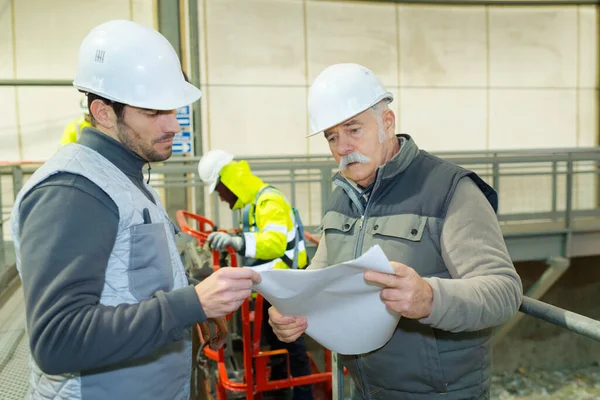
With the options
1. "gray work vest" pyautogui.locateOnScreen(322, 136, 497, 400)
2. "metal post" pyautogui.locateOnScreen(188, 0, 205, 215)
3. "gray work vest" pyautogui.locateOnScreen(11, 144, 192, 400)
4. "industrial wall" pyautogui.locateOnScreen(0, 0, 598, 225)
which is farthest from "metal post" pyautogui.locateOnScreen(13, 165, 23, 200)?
"gray work vest" pyautogui.locateOnScreen(322, 136, 497, 400)

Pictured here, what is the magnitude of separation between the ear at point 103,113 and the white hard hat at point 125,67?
42mm

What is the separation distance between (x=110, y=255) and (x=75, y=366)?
0.28m

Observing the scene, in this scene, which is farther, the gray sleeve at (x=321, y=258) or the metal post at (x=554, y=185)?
the metal post at (x=554, y=185)

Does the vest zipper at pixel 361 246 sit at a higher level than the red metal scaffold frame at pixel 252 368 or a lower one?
higher

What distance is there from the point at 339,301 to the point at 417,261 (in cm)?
31

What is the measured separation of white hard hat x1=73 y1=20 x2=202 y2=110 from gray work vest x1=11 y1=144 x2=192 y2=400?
0.18 metres

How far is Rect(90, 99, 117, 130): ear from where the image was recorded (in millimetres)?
1406

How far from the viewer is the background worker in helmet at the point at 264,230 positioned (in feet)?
A: 11.0

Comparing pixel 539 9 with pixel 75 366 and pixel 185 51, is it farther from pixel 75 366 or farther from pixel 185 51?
pixel 75 366

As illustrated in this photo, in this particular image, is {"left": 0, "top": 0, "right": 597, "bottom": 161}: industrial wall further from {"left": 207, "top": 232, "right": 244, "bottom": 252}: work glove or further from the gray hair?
the gray hair

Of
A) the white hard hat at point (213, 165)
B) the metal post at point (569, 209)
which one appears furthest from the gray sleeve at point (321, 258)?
the metal post at point (569, 209)

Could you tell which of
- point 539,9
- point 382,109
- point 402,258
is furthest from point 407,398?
point 539,9

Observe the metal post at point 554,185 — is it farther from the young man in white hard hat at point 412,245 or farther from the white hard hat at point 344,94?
the white hard hat at point 344,94

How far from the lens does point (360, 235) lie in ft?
5.72
